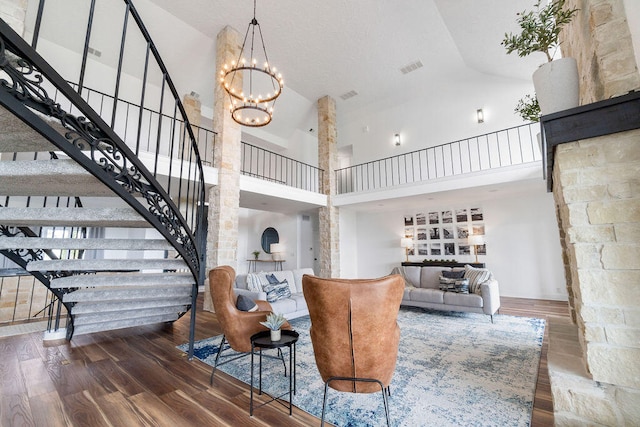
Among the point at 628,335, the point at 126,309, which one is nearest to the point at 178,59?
the point at 126,309

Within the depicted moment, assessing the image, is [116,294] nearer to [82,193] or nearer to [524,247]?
[82,193]

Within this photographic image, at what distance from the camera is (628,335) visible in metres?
1.24

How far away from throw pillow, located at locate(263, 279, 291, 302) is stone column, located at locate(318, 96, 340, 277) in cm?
332

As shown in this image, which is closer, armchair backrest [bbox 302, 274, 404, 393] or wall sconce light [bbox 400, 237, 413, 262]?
armchair backrest [bbox 302, 274, 404, 393]

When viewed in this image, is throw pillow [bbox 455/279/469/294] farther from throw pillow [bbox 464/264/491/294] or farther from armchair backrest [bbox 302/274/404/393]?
armchair backrest [bbox 302/274/404/393]

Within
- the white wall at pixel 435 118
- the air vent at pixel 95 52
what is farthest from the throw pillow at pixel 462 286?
the air vent at pixel 95 52

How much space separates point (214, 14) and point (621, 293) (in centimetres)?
710

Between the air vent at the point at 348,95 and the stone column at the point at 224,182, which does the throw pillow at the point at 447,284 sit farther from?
the air vent at the point at 348,95

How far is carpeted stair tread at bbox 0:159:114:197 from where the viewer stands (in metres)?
1.64

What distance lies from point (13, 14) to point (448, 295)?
6.64m

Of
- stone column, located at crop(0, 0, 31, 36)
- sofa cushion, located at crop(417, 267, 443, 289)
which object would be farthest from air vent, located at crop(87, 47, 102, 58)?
sofa cushion, located at crop(417, 267, 443, 289)

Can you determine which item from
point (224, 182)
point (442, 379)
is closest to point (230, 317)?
point (442, 379)

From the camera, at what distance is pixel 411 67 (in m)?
7.05

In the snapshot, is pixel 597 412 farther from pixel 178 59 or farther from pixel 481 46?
pixel 178 59
